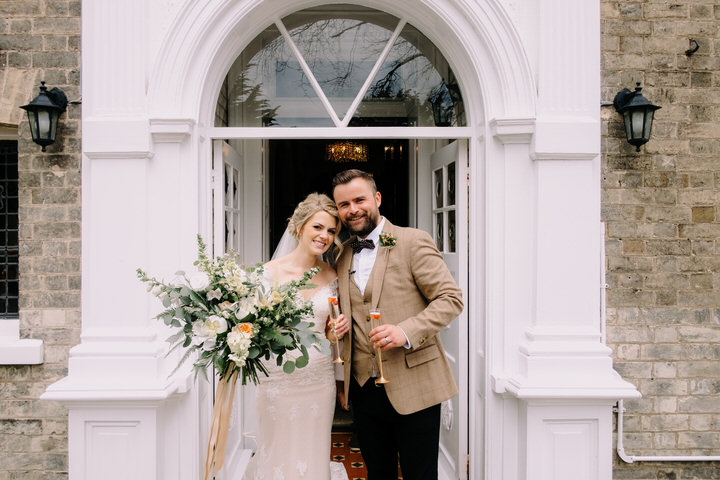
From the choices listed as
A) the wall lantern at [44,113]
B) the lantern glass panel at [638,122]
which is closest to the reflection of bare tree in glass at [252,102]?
the wall lantern at [44,113]

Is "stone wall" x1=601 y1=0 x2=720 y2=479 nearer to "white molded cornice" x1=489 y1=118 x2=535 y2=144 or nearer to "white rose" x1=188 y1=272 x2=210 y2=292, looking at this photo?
"white molded cornice" x1=489 y1=118 x2=535 y2=144

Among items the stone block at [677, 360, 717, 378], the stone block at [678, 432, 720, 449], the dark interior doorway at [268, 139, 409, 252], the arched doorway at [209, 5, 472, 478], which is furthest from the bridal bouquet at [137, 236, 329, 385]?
the dark interior doorway at [268, 139, 409, 252]

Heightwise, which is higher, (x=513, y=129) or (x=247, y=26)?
(x=247, y=26)

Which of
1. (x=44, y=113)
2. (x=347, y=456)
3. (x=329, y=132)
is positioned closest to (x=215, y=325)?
(x=329, y=132)

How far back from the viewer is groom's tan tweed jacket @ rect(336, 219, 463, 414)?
2652mm

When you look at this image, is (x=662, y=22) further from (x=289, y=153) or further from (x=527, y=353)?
(x=289, y=153)

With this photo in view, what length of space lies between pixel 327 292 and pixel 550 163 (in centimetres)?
156

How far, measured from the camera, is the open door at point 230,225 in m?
3.38

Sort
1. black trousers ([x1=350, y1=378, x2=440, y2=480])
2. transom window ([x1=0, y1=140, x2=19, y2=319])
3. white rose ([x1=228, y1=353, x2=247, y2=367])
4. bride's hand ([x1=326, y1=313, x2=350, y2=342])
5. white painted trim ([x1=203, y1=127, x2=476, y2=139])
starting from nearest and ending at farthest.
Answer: white rose ([x1=228, y1=353, x2=247, y2=367]) → bride's hand ([x1=326, y1=313, x2=350, y2=342]) → black trousers ([x1=350, y1=378, x2=440, y2=480]) → white painted trim ([x1=203, y1=127, x2=476, y2=139]) → transom window ([x1=0, y1=140, x2=19, y2=319])

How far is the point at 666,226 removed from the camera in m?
3.56

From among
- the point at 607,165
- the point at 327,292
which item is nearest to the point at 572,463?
the point at 327,292

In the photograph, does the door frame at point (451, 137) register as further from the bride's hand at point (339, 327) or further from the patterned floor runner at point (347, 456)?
the patterned floor runner at point (347, 456)

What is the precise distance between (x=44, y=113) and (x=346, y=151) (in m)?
4.00

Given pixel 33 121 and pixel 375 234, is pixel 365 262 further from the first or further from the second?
pixel 33 121
